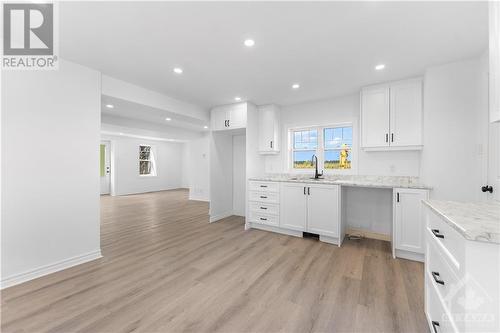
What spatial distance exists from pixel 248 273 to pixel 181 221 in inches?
106

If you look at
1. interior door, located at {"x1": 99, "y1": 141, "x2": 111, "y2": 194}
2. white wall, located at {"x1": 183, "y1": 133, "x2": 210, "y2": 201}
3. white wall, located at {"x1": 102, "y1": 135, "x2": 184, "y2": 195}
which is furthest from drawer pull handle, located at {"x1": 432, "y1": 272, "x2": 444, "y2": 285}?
interior door, located at {"x1": 99, "y1": 141, "x2": 111, "y2": 194}

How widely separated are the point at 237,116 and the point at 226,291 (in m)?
3.25

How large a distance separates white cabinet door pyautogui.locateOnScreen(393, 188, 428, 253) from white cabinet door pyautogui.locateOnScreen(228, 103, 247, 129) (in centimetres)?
291

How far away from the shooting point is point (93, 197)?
2.80 meters

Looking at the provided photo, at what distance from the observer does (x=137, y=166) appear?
29.1 feet

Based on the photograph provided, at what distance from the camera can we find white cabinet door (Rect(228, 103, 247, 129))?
167 inches

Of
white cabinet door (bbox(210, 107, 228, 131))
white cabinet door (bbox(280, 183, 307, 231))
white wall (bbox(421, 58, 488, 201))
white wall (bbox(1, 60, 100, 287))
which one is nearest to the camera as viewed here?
white wall (bbox(1, 60, 100, 287))

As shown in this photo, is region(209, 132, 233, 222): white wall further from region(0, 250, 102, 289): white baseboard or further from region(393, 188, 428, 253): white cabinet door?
region(393, 188, 428, 253): white cabinet door

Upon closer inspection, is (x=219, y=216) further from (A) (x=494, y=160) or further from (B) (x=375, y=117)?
(A) (x=494, y=160)

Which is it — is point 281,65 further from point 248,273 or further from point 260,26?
point 248,273

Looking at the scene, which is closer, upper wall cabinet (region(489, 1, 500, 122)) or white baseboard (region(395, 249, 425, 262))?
upper wall cabinet (region(489, 1, 500, 122))

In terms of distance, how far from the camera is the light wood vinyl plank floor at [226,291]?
1632mm

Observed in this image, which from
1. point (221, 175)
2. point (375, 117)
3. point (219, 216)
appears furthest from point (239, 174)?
point (375, 117)

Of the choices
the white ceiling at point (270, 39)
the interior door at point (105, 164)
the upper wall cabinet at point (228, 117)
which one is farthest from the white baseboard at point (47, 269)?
the interior door at point (105, 164)
